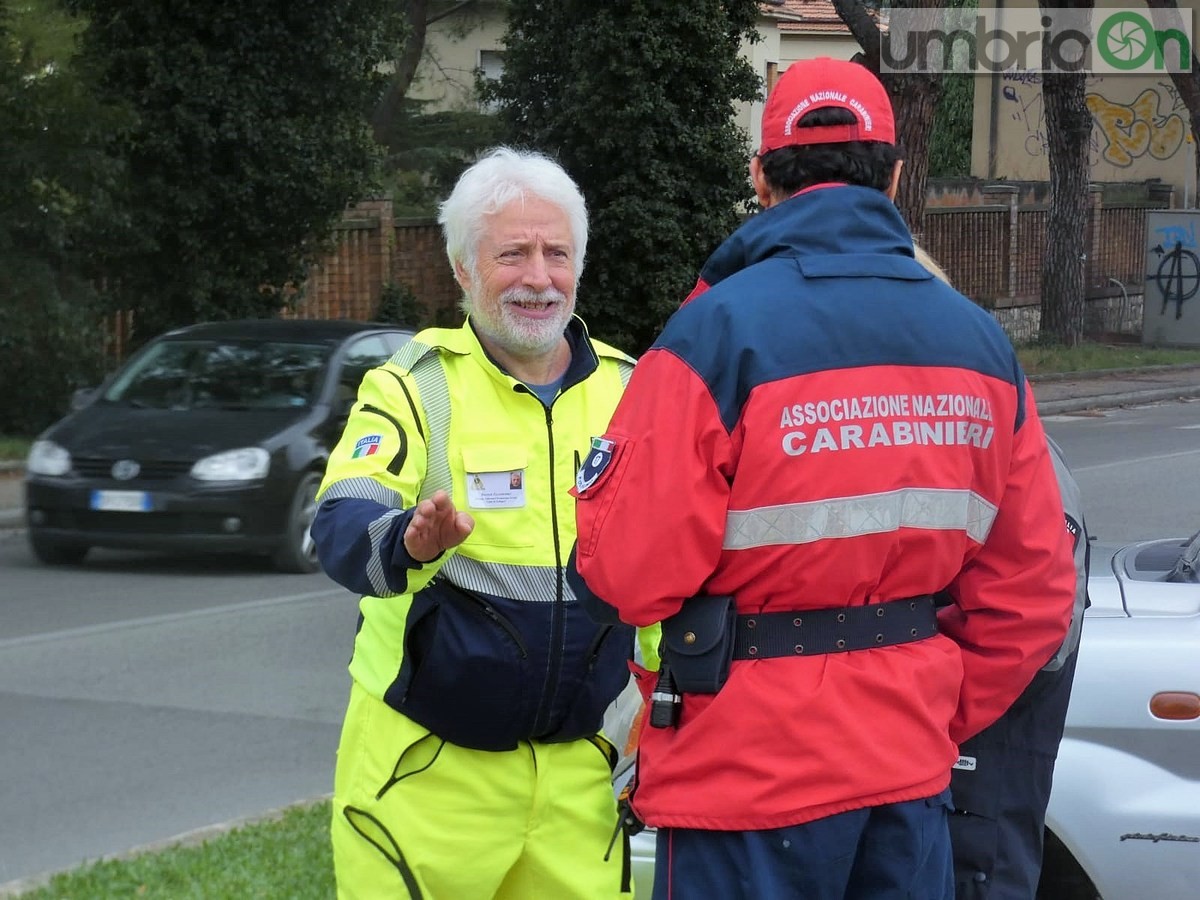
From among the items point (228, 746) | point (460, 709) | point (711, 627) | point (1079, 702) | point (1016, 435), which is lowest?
point (228, 746)

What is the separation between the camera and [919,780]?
8.25 feet

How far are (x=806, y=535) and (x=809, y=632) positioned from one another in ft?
0.45

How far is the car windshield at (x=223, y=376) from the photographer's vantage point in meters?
11.5

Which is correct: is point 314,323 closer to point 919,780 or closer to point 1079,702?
point 1079,702

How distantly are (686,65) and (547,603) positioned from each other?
2066 centimetres

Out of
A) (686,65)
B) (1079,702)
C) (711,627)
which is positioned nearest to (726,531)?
(711,627)

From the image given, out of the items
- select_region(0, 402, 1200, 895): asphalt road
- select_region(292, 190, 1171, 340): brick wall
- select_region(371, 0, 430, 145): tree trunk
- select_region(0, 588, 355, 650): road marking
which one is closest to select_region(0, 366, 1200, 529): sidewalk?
select_region(292, 190, 1171, 340): brick wall

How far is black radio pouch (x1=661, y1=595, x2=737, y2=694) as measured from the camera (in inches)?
95.7

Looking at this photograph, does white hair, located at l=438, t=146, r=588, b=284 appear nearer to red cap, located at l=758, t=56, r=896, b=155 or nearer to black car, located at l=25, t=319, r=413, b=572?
red cap, located at l=758, t=56, r=896, b=155

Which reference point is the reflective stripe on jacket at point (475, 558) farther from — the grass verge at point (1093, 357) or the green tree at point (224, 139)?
the grass verge at point (1093, 357)

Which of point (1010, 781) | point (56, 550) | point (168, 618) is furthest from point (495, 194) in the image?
point (56, 550)

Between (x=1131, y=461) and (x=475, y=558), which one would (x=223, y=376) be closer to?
(x=1131, y=461)

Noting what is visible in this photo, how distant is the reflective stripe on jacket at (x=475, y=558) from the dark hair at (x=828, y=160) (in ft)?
2.07

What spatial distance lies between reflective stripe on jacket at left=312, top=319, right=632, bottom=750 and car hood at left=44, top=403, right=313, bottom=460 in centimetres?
816
